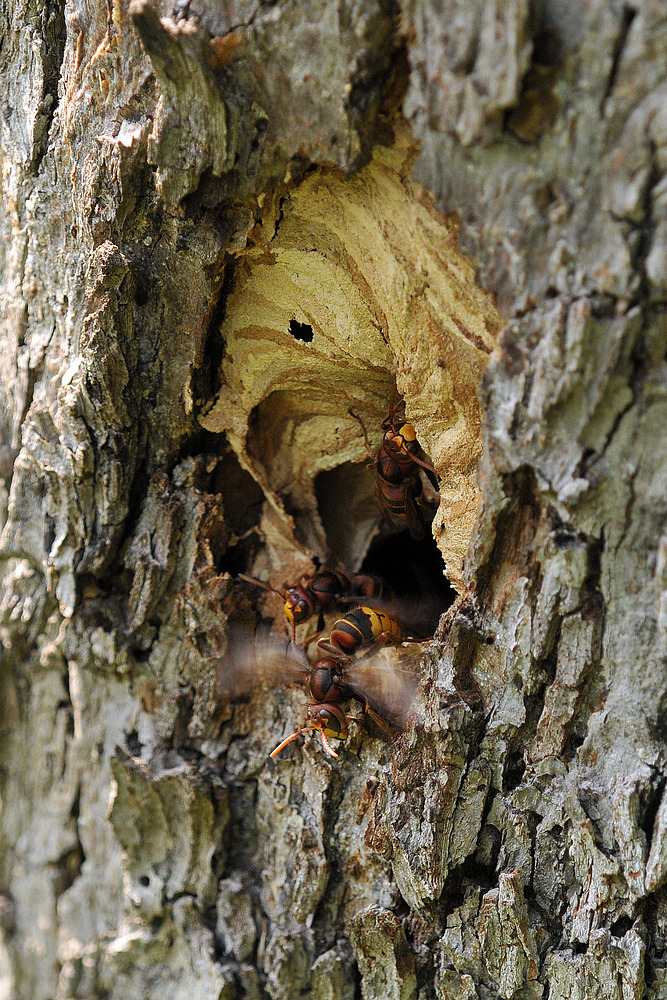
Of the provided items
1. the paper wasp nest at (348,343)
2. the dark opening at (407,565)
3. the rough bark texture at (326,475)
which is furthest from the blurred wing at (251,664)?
the dark opening at (407,565)

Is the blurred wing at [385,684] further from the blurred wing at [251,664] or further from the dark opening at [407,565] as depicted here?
the dark opening at [407,565]

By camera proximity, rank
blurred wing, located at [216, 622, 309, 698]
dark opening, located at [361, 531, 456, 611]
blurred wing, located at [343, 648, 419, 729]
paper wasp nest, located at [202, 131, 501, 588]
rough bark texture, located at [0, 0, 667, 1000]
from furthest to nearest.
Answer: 1. dark opening, located at [361, 531, 456, 611]
2. blurred wing, located at [216, 622, 309, 698]
3. blurred wing, located at [343, 648, 419, 729]
4. paper wasp nest, located at [202, 131, 501, 588]
5. rough bark texture, located at [0, 0, 667, 1000]

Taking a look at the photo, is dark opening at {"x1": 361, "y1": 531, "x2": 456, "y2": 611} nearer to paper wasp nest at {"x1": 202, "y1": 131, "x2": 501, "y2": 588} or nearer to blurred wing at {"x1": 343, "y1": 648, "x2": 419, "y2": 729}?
paper wasp nest at {"x1": 202, "y1": 131, "x2": 501, "y2": 588}

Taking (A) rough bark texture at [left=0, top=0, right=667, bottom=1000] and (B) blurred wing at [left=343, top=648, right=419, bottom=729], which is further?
(B) blurred wing at [left=343, top=648, right=419, bottom=729]

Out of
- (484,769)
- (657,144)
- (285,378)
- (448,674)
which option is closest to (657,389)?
(657,144)

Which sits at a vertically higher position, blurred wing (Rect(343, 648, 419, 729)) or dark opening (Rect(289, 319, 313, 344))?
dark opening (Rect(289, 319, 313, 344))

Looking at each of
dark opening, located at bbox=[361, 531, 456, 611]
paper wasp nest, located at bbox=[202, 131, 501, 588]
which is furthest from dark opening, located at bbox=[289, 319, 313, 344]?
dark opening, located at bbox=[361, 531, 456, 611]

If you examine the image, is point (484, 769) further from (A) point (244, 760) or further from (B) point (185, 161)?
(B) point (185, 161)
